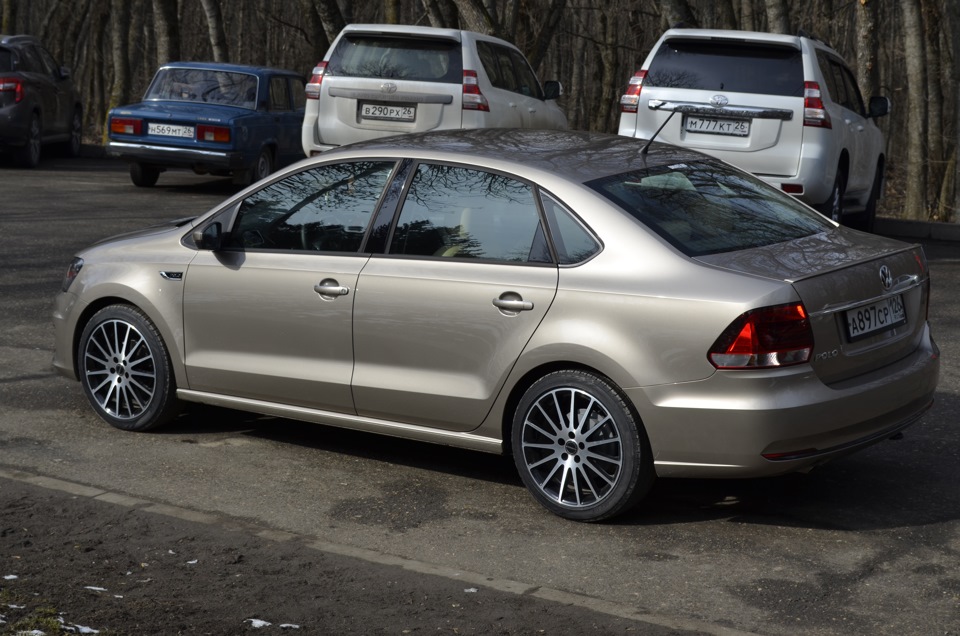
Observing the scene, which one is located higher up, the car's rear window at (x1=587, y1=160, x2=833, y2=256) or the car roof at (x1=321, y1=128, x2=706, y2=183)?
the car roof at (x1=321, y1=128, x2=706, y2=183)

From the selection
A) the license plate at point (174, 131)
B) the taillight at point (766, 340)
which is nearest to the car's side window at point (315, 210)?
the taillight at point (766, 340)

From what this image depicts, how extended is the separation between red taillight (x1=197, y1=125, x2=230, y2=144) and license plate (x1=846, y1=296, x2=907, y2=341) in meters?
13.5

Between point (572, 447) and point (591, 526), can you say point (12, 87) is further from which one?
point (591, 526)

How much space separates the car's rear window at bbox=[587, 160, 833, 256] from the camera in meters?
5.79

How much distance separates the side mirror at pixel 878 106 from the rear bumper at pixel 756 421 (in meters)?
9.51

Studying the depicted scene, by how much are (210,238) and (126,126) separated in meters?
12.4

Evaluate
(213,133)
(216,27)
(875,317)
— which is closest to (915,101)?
(213,133)

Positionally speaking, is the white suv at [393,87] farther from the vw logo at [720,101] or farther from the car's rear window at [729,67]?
the vw logo at [720,101]

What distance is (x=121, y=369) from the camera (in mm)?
7203

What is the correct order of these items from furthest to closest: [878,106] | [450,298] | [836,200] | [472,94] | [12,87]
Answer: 1. [12,87]
2. [472,94]
3. [878,106]
4. [836,200]
5. [450,298]

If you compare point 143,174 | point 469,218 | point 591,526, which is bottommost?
point 143,174

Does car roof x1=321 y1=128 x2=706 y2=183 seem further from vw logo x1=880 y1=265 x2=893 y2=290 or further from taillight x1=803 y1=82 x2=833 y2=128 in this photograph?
taillight x1=803 y1=82 x2=833 y2=128

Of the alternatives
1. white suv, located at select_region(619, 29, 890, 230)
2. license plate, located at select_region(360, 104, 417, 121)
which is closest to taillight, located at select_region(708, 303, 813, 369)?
white suv, located at select_region(619, 29, 890, 230)

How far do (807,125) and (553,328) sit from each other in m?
7.53
